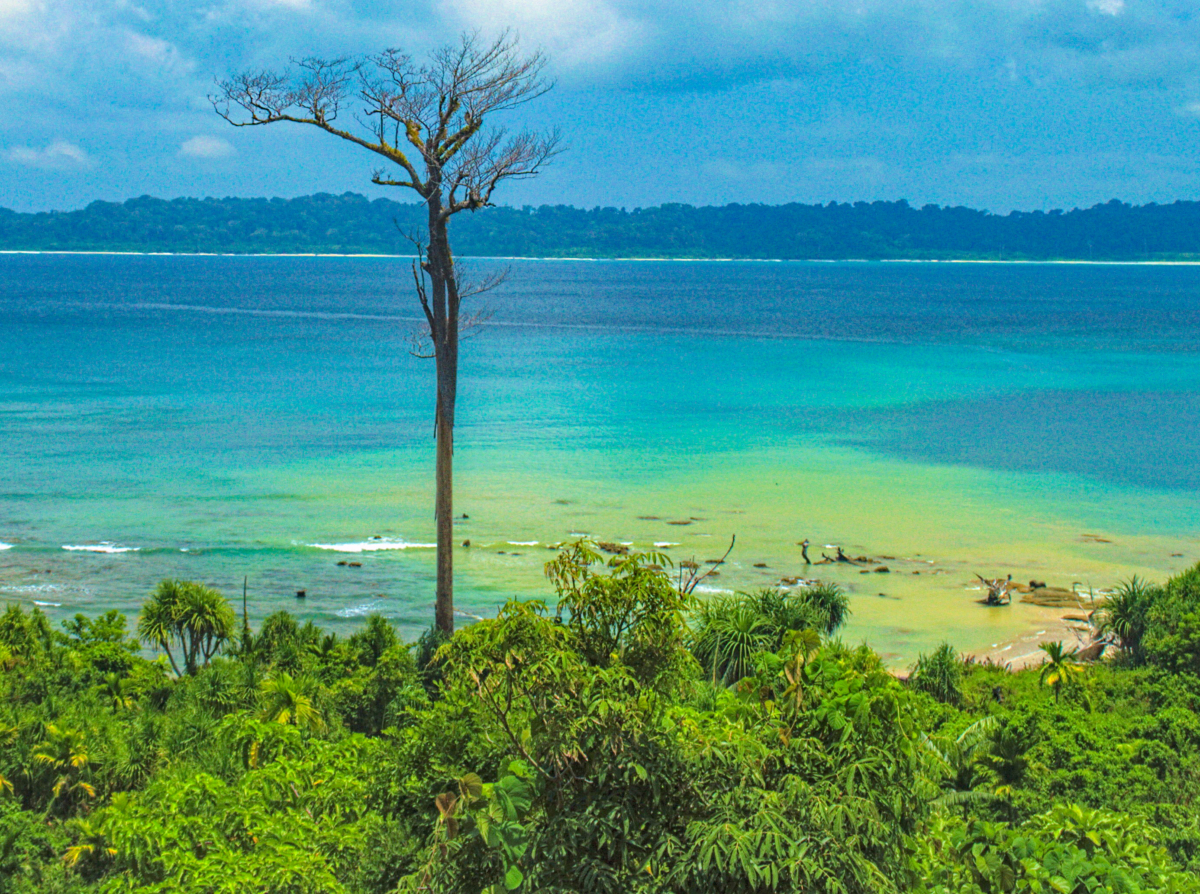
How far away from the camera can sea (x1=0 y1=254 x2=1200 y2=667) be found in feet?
89.8

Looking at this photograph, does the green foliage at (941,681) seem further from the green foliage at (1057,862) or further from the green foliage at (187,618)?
the green foliage at (187,618)

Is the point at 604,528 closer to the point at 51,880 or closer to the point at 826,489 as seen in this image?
the point at 826,489

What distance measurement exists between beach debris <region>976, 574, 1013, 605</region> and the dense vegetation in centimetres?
1178

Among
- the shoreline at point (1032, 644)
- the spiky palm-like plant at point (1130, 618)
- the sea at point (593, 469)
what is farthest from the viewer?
the sea at point (593, 469)

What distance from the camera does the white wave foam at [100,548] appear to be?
97.6ft

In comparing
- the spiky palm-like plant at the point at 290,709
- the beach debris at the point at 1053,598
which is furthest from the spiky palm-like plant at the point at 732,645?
the beach debris at the point at 1053,598

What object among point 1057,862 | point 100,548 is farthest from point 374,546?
point 1057,862

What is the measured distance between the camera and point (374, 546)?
3033 cm

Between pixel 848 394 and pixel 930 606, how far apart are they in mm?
42555

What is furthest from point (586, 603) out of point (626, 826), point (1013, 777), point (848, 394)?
point (848, 394)

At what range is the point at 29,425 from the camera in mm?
50594

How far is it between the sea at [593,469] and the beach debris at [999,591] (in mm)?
340

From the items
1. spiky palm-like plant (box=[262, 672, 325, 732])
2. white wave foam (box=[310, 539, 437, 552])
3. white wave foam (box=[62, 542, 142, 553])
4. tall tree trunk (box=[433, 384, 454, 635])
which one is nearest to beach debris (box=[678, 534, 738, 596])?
tall tree trunk (box=[433, 384, 454, 635])

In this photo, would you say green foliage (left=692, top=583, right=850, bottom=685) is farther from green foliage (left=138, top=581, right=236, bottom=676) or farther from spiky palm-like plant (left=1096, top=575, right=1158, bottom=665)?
green foliage (left=138, top=581, right=236, bottom=676)
